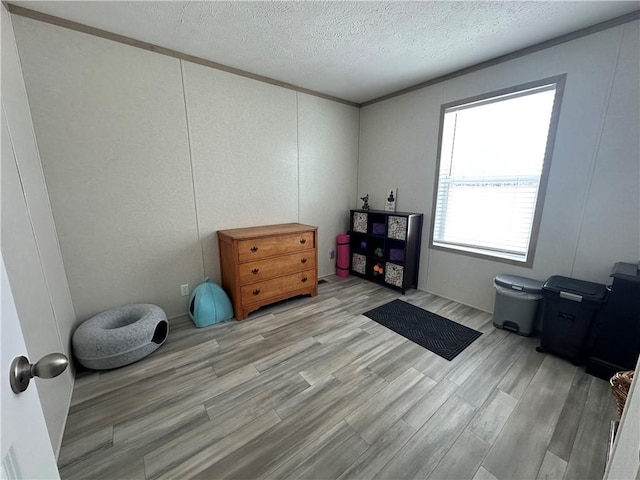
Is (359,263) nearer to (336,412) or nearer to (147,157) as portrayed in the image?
(336,412)

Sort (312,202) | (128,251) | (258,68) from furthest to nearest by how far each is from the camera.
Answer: (312,202), (258,68), (128,251)

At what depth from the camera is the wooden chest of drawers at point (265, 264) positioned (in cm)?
252

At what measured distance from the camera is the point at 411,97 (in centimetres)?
309

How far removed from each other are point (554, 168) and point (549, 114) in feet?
1.52

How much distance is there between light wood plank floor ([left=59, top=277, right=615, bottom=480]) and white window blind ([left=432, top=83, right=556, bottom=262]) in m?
1.02

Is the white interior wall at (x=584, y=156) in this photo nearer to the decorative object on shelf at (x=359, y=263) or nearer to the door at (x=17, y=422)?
the decorative object on shelf at (x=359, y=263)

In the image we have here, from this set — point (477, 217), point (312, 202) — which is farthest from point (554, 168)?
point (312, 202)

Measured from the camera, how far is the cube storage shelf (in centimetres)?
313

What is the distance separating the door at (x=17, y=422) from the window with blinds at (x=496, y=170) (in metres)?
3.18

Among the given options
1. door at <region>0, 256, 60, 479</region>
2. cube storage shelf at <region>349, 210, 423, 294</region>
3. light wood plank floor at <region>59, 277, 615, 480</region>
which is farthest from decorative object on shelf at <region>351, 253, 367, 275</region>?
door at <region>0, 256, 60, 479</region>

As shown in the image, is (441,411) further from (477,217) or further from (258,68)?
(258,68)

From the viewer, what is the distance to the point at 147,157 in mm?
2268

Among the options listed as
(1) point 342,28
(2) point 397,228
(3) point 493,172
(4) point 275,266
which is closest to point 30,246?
(4) point 275,266

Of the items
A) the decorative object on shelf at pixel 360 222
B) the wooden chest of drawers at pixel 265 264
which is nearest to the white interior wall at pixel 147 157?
the wooden chest of drawers at pixel 265 264
